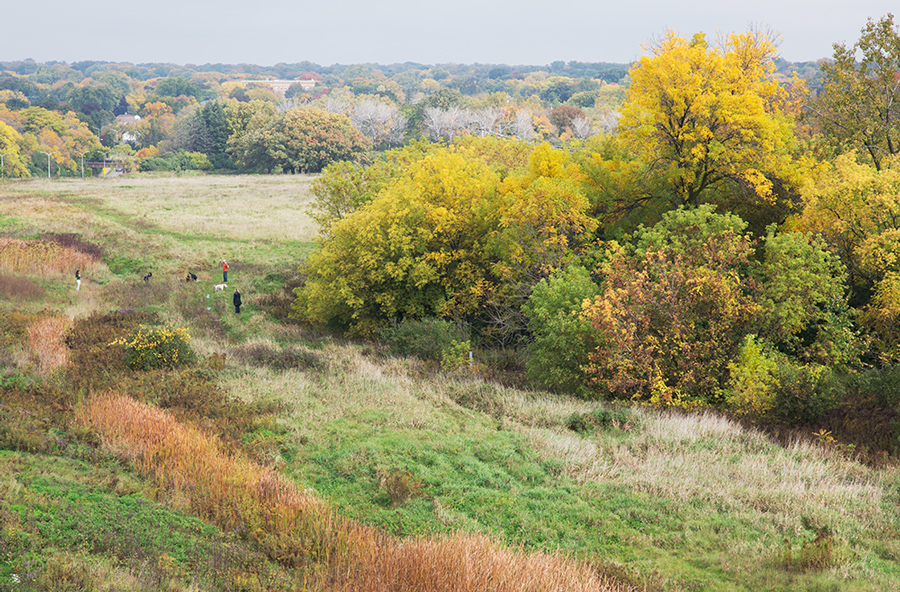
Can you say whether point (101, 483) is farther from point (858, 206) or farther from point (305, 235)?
point (305, 235)

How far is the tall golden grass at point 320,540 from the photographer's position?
649 cm

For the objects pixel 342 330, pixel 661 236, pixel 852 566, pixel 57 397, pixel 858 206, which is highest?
pixel 858 206

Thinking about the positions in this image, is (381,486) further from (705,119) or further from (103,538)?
(705,119)

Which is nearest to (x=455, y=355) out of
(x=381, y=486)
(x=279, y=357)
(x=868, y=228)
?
(x=279, y=357)

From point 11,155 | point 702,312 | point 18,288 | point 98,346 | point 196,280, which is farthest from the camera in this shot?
point 11,155

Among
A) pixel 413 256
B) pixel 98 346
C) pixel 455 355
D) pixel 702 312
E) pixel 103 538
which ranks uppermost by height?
pixel 702 312

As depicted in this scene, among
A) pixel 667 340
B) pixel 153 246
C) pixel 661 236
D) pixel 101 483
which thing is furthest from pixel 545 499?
pixel 153 246

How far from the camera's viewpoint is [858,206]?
18.0 metres

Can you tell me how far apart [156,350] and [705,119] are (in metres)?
18.2

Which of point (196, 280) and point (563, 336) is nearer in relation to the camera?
point (563, 336)

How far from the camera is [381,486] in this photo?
377 inches

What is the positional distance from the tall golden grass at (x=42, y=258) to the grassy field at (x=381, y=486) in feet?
31.9

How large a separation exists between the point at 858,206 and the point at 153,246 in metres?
32.5

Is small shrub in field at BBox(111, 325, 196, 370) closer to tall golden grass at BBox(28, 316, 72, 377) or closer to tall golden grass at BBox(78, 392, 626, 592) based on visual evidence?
tall golden grass at BBox(28, 316, 72, 377)
